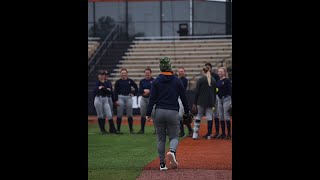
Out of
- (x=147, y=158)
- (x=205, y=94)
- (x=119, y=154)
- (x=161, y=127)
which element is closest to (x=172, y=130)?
(x=161, y=127)

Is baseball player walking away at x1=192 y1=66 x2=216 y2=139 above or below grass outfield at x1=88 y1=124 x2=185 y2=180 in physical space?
above

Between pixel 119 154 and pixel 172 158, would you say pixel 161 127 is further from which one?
pixel 119 154

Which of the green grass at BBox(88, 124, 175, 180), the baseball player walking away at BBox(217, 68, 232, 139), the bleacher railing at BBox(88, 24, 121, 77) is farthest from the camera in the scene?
the bleacher railing at BBox(88, 24, 121, 77)

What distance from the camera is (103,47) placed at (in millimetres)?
36406

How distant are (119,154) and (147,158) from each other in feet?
3.25

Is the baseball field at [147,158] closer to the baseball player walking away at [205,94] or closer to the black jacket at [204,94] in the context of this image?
the baseball player walking away at [205,94]

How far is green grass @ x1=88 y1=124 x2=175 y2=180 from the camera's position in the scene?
11055 mm

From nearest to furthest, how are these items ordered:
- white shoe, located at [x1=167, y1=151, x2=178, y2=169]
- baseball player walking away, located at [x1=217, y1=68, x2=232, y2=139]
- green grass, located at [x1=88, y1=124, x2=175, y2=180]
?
1. green grass, located at [x1=88, y1=124, x2=175, y2=180]
2. white shoe, located at [x1=167, y1=151, x2=178, y2=169]
3. baseball player walking away, located at [x1=217, y1=68, x2=232, y2=139]

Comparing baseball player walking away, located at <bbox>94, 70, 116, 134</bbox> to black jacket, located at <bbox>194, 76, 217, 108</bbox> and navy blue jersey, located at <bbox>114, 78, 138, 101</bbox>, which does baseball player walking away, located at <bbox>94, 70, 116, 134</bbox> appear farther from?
black jacket, located at <bbox>194, 76, 217, 108</bbox>

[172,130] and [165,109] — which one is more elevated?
[165,109]

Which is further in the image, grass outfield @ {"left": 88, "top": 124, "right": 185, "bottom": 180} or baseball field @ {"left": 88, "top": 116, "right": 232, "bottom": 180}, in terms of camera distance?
grass outfield @ {"left": 88, "top": 124, "right": 185, "bottom": 180}

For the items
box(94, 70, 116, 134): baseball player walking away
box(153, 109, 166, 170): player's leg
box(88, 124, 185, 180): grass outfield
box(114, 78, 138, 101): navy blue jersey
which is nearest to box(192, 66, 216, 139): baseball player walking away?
box(88, 124, 185, 180): grass outfield
